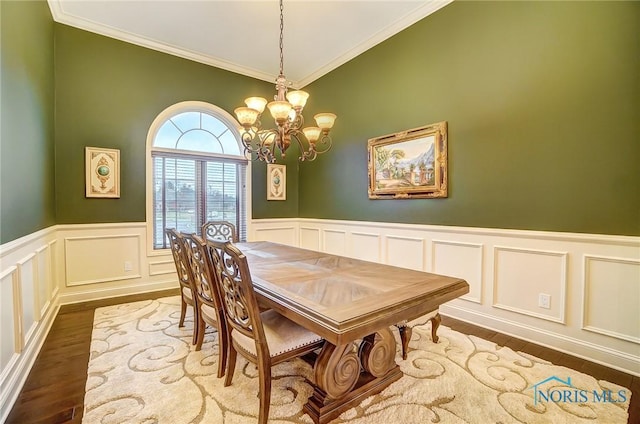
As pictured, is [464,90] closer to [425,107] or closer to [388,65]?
[425,107]

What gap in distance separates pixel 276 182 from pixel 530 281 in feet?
12.2

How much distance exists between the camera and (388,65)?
3.65m

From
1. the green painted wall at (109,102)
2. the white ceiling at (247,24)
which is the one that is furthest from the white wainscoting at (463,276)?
the white ceiling at (247,24)

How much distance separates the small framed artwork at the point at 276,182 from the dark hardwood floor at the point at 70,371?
9.35 feet

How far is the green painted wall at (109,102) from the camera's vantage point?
336 cm

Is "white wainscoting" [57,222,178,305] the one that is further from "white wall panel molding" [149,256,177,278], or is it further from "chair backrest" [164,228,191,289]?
"chair backrest" [164,228,191,289]

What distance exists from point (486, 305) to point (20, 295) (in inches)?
147

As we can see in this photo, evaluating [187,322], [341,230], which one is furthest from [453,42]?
[187,322]

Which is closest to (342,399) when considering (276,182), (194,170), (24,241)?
(24,241)

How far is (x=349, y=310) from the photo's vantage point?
4.37ft

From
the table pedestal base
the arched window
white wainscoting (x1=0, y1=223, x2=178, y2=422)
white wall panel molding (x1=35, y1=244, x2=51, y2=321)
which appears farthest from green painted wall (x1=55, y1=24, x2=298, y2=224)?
the table pedestal base

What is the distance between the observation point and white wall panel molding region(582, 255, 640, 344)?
6.65ft

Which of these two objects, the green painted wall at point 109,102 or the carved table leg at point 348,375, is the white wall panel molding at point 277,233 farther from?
the carved table leg at point 348,375

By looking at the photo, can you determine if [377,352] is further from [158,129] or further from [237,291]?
[158,129]
